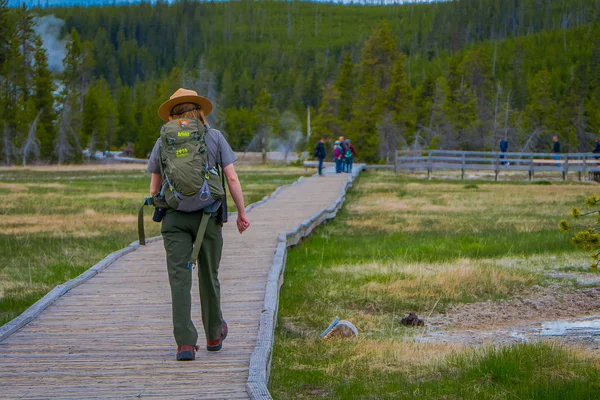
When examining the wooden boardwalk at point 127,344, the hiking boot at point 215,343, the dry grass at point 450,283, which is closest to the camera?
the wooden boardwalk at point 127,344

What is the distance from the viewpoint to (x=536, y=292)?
36.3 ft

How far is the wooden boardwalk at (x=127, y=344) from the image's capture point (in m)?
5.81

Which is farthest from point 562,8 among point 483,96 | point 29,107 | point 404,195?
point 404,195

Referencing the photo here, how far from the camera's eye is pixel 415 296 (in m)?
10.8

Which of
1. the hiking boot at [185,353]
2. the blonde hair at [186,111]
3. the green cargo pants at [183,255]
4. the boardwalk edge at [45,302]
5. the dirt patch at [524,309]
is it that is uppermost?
the blonde hair at [186,111]

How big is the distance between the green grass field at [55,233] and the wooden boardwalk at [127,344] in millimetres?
1179

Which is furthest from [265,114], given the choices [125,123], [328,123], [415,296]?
[415,296]

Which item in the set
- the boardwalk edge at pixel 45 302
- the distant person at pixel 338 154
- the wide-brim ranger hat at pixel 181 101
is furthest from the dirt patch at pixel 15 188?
the wide-brim ranger hat at pixel 181 101

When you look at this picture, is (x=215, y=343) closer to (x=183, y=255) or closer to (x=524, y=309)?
(x=183, y=255)

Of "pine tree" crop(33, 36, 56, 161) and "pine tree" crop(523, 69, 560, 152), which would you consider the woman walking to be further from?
"pine tree" crop(523, 69, 560, 152)

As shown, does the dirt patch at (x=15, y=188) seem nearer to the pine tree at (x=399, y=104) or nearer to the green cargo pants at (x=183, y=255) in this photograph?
the green cargo pants at (x=183, y=255)

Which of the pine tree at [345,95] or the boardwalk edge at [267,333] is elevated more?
the pine tree at [345,95]

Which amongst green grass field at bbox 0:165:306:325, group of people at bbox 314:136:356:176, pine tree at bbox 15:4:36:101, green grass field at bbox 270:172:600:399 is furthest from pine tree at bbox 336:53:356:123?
green grass field at bbox 270:172:600:399

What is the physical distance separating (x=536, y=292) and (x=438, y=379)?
4.64 metres
